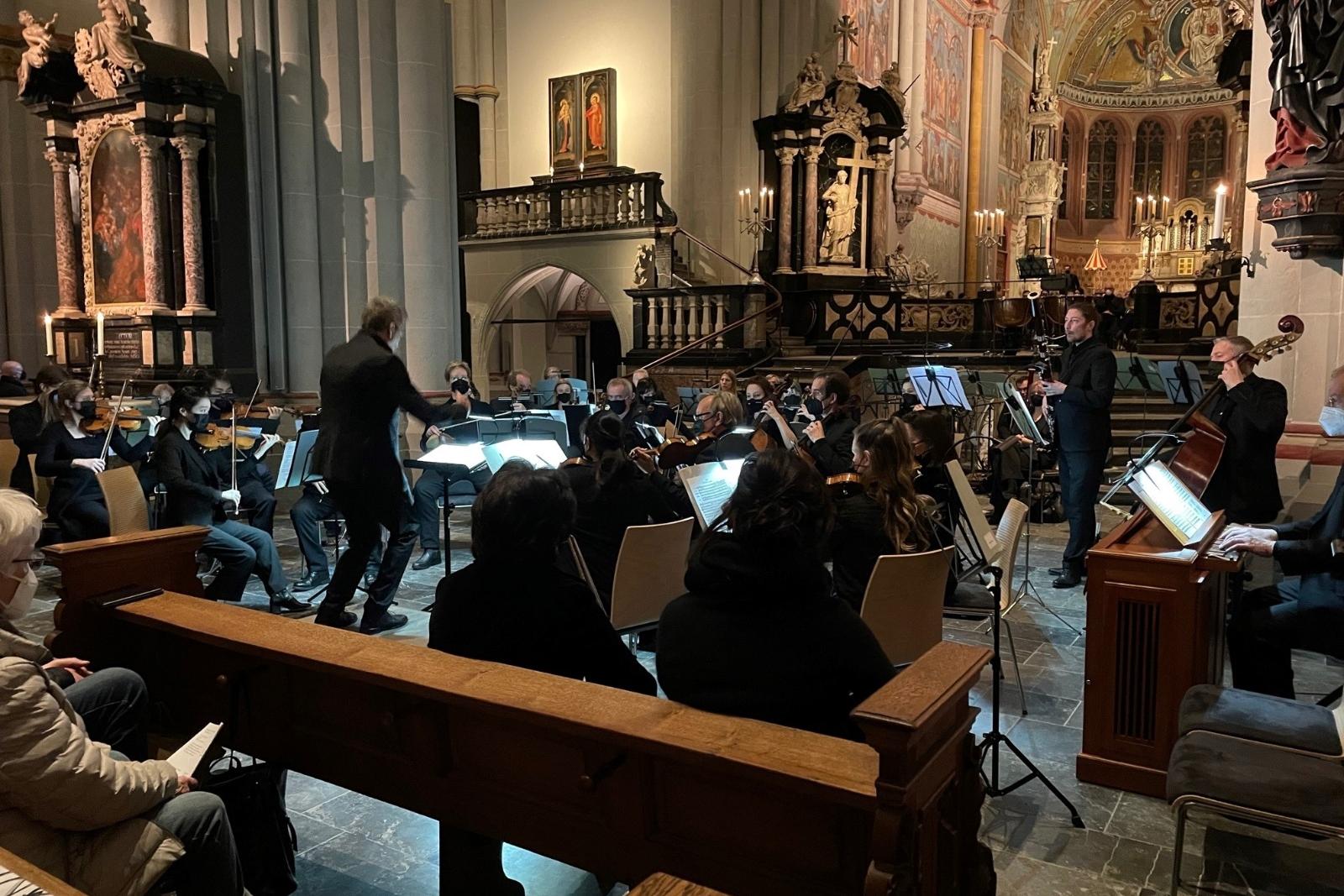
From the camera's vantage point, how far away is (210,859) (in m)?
2.31

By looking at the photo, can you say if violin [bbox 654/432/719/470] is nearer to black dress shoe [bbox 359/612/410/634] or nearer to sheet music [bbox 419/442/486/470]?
sheet music [bbox 419/442/486/470]

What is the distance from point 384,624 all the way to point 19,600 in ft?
11.7

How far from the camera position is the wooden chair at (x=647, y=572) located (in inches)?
176

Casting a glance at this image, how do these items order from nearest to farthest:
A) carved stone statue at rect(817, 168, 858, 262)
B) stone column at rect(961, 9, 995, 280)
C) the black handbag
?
the black handbag, carved stone statue at rect(817, 168, 858, 262), stone column at rect(961, 9, 995, 280)

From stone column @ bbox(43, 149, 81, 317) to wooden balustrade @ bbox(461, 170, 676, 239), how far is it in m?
6.29

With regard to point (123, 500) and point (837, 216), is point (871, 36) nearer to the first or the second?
point (837, 216)

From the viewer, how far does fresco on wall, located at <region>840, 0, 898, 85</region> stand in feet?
53.8

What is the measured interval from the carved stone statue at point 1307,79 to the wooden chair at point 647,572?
466cm

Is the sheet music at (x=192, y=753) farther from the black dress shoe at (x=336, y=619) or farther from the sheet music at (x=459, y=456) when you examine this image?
the sheet music at (x=459, y=456)

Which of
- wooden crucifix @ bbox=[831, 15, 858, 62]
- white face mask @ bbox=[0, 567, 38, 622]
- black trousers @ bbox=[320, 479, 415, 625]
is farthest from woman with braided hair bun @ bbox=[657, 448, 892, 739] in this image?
wooden crucifix @ bbox=[831, 15, 858, 62]

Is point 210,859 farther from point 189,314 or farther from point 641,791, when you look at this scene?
point 189,314

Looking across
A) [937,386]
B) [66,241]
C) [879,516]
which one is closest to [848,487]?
[879,516]

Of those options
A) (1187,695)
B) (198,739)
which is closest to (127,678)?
(198,739)

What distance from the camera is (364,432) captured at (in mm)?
5199
